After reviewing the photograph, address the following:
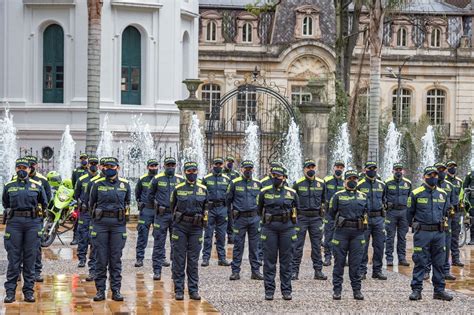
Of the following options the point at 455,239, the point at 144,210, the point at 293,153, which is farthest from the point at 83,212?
the point at 293,153

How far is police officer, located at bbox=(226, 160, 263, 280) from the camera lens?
1944 centimetres

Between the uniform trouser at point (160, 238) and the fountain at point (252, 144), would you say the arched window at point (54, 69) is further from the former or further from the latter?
the uniform trouser at point (160, 238)

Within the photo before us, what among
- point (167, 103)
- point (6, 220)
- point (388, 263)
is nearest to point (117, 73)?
point (167, 103)

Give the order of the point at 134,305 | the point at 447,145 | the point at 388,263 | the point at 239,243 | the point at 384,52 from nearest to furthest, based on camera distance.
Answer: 1. the point at 134,305
2. the point at 239,243
3. the point at 388,263
4. the point at 447,145
5. the point at 384,52

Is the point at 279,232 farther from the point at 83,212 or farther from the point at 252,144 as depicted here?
the point at 252,144

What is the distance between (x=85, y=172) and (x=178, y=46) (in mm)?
19802

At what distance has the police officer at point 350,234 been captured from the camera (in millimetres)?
17422

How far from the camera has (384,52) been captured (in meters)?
61.6

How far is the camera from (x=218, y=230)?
21.7 metres

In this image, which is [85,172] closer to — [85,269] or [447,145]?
[85,269]

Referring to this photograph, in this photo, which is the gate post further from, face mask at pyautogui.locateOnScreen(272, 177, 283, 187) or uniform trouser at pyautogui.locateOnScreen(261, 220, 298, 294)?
uniform trouser at pyautogui.locateOnScreen(261, 220, 298, 294)

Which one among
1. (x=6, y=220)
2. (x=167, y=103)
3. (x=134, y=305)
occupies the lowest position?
(x=134, y=305)

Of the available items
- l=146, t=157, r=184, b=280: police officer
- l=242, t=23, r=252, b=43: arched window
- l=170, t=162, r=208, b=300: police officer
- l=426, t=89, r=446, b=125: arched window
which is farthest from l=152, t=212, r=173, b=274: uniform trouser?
l=426, t=89, r=446, b=125: arched window

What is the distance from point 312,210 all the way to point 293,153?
14.5 meters
